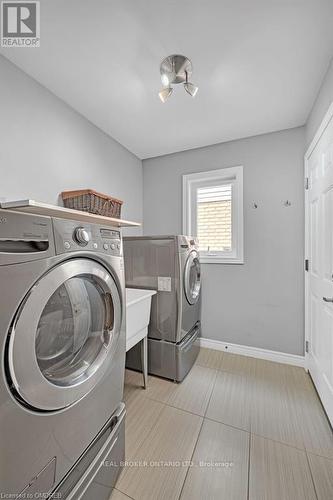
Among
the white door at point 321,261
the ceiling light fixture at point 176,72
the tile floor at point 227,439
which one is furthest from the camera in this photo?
the white door at point 321,261

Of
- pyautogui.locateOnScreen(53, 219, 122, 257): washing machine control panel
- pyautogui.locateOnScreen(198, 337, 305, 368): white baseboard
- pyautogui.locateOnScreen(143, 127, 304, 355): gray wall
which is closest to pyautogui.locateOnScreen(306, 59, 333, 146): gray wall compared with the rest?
pyautogui.locateOnScreen(143, 127, 304, 355): gray wall

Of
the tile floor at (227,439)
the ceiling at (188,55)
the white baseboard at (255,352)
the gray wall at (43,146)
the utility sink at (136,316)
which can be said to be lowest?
the tile floor at (227,439)

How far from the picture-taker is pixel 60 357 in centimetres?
84

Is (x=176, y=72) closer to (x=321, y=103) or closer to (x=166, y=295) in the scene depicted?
(x=321, y=103)

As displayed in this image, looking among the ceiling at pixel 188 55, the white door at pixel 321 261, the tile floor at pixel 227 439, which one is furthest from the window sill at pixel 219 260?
the ceiling at pixel 188 55

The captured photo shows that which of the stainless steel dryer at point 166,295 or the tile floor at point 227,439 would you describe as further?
the stainless steel dryer at point 166,295

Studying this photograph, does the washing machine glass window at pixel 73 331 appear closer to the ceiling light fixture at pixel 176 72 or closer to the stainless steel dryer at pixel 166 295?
the stainless steel dryer at pixel 166 295

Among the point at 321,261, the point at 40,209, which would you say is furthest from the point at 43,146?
the point at 321,261

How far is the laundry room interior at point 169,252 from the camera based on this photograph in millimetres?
743

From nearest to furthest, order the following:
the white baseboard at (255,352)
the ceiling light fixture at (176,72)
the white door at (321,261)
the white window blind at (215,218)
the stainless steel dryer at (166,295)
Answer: the ceiling light fixture at (176,72)
the white door at (321,261)
the stainless steel dryer at (166,295)
the white baseboard at (255,352)
the white window blind at (215,218)

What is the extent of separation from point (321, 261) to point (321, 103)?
3.87ft

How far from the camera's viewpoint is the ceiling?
107 centimetres

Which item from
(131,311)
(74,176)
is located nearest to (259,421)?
(131,311)

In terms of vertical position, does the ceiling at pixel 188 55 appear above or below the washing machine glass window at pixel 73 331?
above
